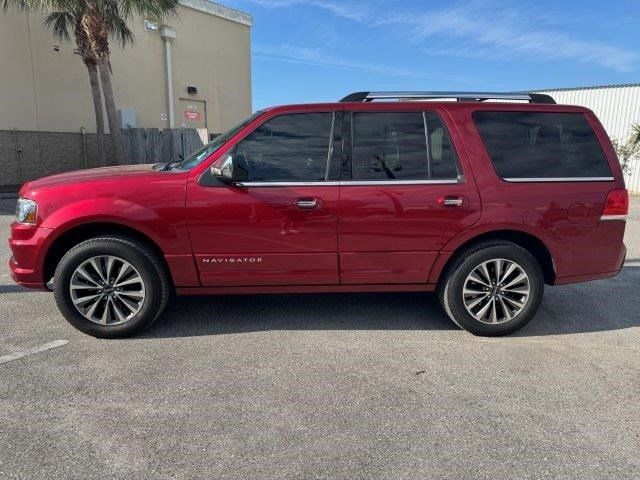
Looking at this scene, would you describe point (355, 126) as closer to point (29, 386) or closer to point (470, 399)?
point (470, 399)

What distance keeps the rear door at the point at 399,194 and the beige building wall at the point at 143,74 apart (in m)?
16.5

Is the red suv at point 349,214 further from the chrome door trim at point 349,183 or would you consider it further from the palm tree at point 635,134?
the palm tree at point 635,134

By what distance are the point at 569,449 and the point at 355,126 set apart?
2.67 meters

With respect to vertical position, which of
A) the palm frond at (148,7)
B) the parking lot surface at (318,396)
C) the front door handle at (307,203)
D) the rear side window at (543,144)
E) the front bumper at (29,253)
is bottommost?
the parking lot surface at (318,396)

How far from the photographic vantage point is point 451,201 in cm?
392

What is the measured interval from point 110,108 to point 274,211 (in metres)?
13.8

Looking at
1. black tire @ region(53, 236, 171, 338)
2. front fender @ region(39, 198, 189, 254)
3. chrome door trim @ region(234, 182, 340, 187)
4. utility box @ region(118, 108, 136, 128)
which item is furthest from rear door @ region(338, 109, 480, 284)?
utility box @ region(118, 108, 136, 128)

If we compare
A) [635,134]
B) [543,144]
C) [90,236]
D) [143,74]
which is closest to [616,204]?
[543,144]

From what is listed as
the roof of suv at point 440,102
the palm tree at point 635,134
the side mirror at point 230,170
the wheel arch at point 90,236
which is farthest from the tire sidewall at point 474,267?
the palm tree at point 635,134

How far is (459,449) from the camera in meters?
2.64

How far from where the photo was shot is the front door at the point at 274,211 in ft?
12.6

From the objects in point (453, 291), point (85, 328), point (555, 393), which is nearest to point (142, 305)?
point (85, 328)

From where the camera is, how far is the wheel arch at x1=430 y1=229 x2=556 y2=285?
407 centimetres

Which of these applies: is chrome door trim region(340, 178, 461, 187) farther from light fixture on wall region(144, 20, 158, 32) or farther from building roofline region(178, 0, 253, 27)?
building roofline region(178, 0, 253, 27)
